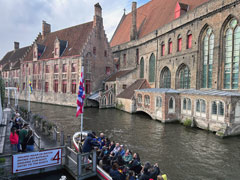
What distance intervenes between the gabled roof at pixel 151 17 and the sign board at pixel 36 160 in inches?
940

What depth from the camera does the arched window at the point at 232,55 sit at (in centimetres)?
1540

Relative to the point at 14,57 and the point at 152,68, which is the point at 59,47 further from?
the point at 14,57

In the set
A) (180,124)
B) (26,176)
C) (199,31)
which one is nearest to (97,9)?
(199,31)

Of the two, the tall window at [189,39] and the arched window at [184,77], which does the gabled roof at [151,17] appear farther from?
the arched window at [184,77]

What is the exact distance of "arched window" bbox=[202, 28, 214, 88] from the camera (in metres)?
18.0

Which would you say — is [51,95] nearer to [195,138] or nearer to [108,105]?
Answer: [108,105]

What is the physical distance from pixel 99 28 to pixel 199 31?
18.4m

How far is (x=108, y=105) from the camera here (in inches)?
1166

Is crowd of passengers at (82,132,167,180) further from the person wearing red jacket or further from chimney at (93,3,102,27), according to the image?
chimney at (93,3,102,27)

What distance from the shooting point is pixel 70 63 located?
30766 mm

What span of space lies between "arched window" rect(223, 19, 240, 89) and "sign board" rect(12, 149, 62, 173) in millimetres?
15458

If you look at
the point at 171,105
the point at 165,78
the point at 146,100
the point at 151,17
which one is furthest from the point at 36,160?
the point at 151,17

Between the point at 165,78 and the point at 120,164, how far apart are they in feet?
65.5

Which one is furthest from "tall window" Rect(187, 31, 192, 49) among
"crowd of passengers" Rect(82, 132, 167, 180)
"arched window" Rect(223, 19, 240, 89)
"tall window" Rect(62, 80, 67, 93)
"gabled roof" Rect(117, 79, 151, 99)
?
"tall window" Rect(62, 80, 67, 93)
